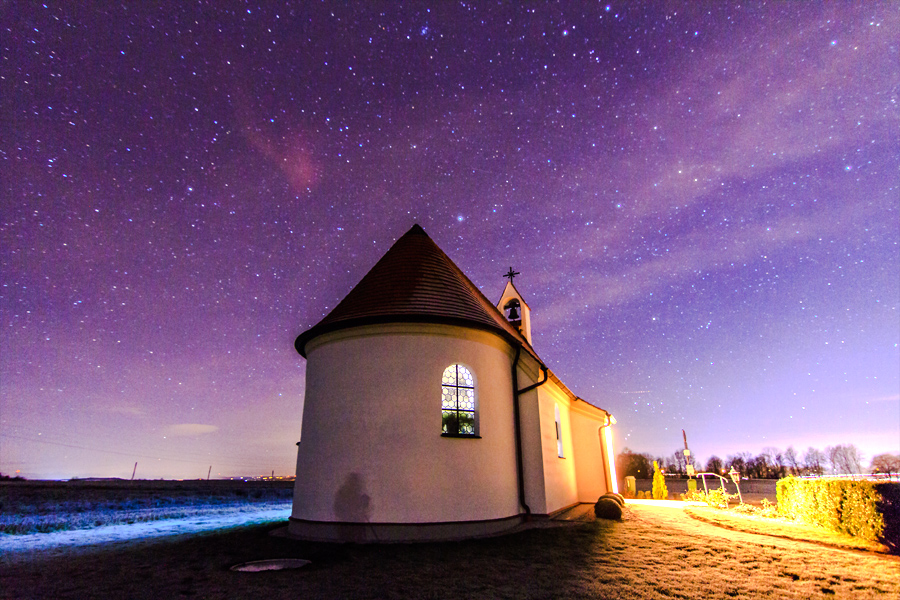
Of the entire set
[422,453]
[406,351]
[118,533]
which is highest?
[406,351]

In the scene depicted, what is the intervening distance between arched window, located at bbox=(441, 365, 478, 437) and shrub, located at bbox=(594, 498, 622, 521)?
5.79 m

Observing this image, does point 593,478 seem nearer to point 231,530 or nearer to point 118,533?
point 231,530

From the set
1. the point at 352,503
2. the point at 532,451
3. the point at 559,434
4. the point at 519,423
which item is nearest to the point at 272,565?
the point at 352,503

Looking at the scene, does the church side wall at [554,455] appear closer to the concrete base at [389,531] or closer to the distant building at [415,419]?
the distant building at [415,419]

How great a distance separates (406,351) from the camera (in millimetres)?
9953

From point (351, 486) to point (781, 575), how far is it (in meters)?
7.74

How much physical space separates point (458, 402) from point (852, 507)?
841cm

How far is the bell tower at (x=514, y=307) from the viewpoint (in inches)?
784

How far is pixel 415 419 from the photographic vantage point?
9516mm

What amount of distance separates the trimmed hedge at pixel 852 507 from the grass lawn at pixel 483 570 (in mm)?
806

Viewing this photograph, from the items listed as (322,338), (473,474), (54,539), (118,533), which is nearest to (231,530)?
(118,533)

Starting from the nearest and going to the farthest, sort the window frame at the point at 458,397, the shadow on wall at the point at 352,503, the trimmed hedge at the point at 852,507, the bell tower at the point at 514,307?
the trimmed hedge at the point at 852,507 < the shadow on wall at the point at 352,503 < the window frame at the point at 458,397 < the bell tower at the point at 514,307

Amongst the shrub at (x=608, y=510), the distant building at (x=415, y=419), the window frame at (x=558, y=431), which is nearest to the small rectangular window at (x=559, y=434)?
the window frame at (x=558, y=431)

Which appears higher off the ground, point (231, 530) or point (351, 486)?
point (351, 486)
